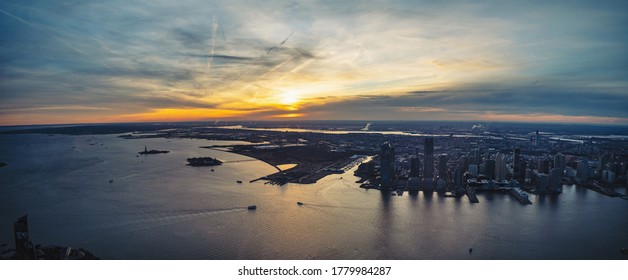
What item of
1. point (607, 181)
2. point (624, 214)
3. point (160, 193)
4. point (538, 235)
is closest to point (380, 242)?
point (538, 235)

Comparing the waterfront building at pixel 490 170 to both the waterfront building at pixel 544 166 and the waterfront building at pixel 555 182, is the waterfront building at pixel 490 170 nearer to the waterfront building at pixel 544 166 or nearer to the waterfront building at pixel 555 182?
the waterfront building at pixel 544 166

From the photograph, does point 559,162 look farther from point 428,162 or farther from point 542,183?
point 428,162

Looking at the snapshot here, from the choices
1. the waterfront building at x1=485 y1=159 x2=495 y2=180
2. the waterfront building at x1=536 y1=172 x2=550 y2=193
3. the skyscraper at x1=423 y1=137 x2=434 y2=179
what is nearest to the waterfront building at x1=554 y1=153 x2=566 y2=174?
the waterfront building at x1=536 y1=172 x2=550 y2=193

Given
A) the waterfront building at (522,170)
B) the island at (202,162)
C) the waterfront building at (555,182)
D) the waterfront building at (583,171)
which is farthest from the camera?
the island at (202,162)

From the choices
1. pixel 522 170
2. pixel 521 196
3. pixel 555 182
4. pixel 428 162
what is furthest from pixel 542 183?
pixel 428 162

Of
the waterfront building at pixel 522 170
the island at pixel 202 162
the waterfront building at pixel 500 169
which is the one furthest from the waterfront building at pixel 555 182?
the island at pixel 202 162

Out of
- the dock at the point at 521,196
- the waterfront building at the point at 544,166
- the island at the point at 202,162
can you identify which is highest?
the waterfront building at the point at 544,166

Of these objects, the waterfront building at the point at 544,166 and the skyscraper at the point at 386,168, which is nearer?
the skyscraper at the point at 386,168

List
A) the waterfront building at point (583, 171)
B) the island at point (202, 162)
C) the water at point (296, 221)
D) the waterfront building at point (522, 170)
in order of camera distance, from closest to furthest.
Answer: the water at point (296, 221), the waterfront building at point (583, 171), the waterfront building at point (522, 170), the island at point (202, 162)
